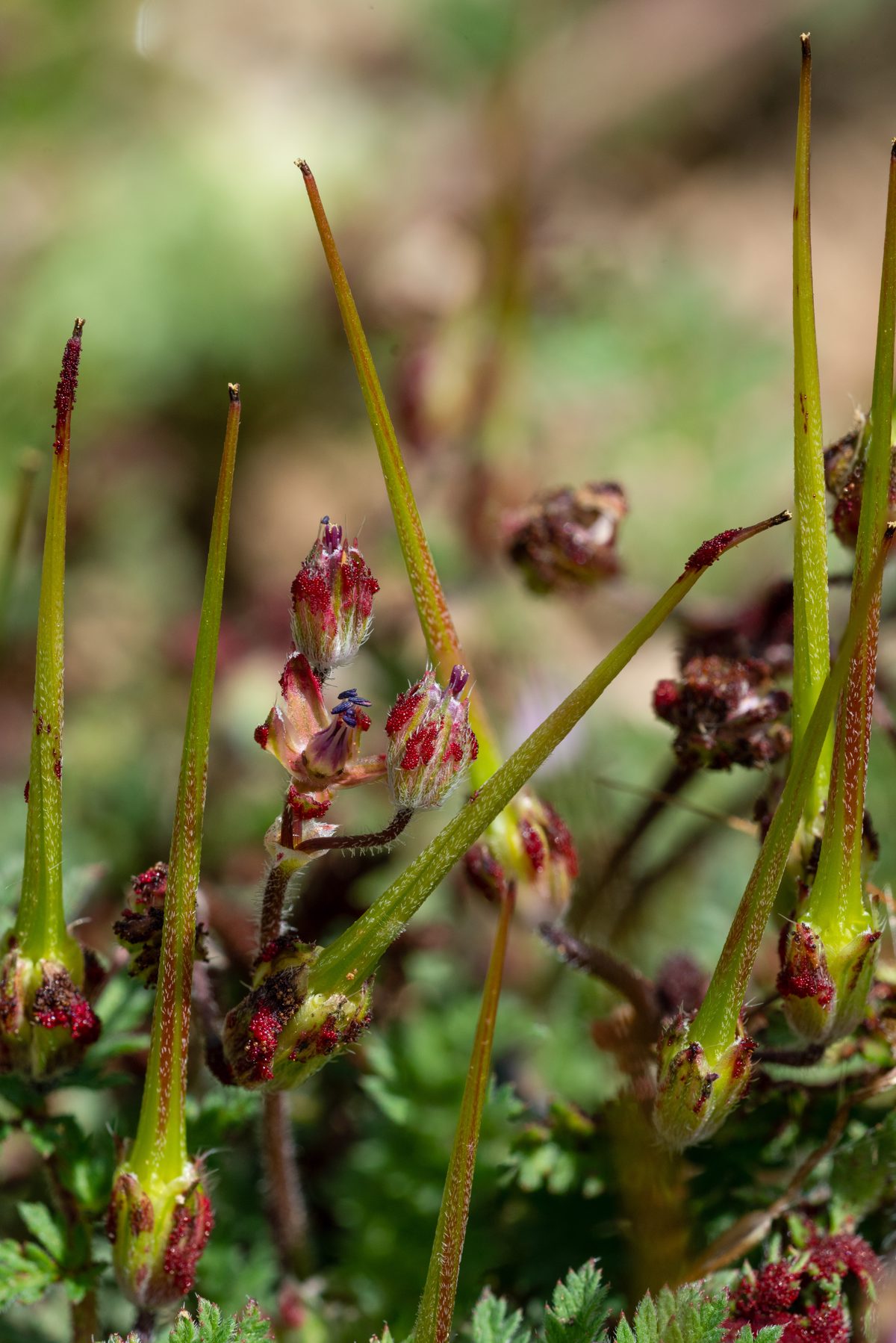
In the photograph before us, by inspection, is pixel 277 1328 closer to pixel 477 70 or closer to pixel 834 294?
pixel 834 294

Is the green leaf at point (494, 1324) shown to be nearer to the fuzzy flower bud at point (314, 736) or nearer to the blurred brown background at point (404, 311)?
the fuzzy flower bud at point (314, 736)

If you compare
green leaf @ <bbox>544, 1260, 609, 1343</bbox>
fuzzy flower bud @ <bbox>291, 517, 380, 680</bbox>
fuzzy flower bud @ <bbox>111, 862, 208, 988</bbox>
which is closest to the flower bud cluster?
green leaf @ <bbox>544, 1260, 609, 1343</bbox>

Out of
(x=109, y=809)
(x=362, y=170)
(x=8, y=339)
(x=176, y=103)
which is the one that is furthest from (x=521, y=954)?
(x=176, y=103)

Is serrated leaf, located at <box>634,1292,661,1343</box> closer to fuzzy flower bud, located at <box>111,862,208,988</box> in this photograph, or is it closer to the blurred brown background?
fuzzy flower bud, located at <box>111,862,208,988</box>

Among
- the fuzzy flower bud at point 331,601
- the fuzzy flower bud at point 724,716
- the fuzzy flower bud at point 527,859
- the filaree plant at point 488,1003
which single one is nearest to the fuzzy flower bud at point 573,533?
the filaree plant at point 488,1003

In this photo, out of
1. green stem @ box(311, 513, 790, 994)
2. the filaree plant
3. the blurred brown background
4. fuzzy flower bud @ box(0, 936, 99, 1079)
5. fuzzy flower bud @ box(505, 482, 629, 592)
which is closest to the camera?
green stem @ box(311, 513, 790, 994)
